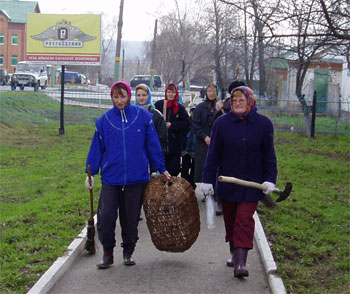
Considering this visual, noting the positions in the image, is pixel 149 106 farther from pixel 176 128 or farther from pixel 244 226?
pixel 244 226

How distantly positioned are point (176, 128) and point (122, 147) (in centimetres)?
255

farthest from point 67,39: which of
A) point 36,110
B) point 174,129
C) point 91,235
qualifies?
point 91,235

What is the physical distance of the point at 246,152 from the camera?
498 centimetres

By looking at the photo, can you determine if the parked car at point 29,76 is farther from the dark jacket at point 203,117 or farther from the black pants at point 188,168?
the dark jacket at point 203,117

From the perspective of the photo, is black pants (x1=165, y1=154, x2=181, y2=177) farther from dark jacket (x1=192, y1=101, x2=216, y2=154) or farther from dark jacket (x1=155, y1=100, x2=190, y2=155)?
dark jacket (x1=192, y1=101, x2=216, y2=154)

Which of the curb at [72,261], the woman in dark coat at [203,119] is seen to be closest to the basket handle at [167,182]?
the curb at [72,261]

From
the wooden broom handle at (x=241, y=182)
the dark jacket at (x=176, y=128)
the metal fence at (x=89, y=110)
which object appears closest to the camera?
the wooden broom handle at (x=241, y=182)

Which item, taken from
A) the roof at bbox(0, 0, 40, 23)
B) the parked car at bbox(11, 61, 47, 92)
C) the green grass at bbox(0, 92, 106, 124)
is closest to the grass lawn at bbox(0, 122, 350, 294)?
the green grass at bbox(0, 92, 106, 124)

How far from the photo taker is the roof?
235ft

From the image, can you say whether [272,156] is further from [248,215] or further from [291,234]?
[291,234]

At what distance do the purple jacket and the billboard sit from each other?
20.2 meters

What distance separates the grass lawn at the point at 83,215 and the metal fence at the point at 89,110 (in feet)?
14.2

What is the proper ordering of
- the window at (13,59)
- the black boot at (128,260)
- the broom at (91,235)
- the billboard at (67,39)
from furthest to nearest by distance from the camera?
the window at (13,59), the billboard at (67,39), the broom at (91,235), the black boot at (128,260)

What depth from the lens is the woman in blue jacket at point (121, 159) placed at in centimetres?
523
